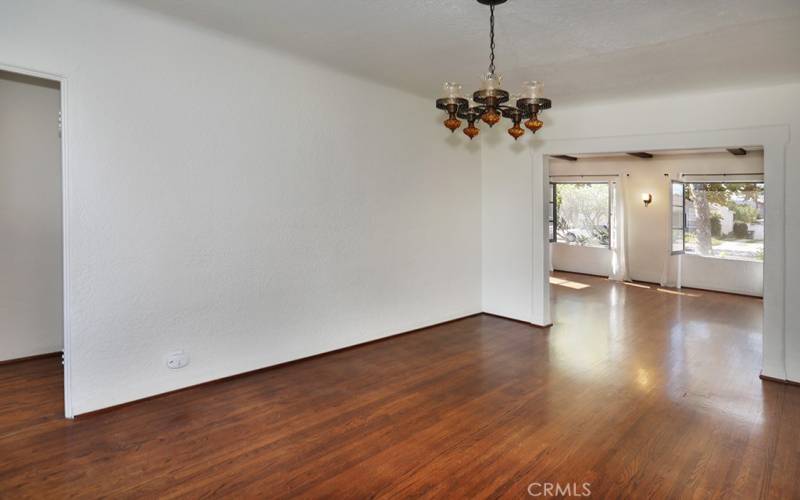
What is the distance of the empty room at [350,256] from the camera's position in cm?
267

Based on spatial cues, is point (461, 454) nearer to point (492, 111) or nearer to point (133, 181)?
point (492, 111)

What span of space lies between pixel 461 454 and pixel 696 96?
3.99 m

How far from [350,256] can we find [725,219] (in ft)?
23.3

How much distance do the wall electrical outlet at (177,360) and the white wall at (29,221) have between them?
5.91 ft

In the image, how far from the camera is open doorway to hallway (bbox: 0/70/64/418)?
415cm

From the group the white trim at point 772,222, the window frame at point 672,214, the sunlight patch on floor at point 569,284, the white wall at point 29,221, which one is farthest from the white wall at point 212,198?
the window frame at point 672,214

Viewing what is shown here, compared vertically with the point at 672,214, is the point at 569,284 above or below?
below

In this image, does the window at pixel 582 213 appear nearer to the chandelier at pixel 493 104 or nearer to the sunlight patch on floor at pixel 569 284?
the sunlight patch on floor at pixel 569 284

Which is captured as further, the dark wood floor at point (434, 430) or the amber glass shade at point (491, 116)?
the amber glass shade at point (491, 116)

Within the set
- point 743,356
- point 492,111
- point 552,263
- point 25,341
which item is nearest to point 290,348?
point 25,341

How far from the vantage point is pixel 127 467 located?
8.29 feet

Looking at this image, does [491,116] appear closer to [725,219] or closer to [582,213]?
[725,219]

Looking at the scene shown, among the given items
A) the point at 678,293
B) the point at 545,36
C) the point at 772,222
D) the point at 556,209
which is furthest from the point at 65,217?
the point at 556,209

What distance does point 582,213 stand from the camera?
10180 millimetres
